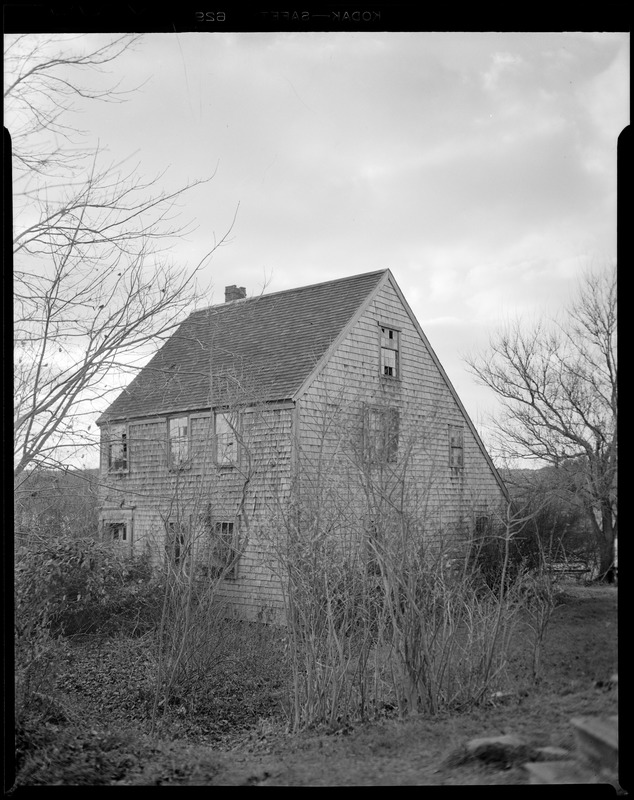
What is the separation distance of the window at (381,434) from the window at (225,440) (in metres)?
0.72

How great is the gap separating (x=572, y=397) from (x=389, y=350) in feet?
2.90

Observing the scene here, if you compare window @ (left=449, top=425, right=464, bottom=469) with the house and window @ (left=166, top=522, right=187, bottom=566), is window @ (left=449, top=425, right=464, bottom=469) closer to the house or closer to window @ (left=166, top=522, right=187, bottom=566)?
the house

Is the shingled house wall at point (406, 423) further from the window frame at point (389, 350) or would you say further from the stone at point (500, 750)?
the stone at point (500, 750)

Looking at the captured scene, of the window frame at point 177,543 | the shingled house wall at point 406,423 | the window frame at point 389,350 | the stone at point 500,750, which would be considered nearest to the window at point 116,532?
the window frame at point 177,543

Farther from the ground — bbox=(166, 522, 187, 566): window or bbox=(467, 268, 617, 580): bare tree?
bbox=(467, 268, 617, 580): bare tree

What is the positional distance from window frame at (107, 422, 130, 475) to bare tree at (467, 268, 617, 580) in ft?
5.56

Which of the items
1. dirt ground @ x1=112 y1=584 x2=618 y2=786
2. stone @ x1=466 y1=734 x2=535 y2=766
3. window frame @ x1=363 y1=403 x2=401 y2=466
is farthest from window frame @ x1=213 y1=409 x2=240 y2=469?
stone @ x1=466 y1=734 x2=535 y2=766

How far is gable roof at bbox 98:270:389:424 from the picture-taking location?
2969 millimetres

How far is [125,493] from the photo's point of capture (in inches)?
127

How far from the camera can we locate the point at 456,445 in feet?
8.70

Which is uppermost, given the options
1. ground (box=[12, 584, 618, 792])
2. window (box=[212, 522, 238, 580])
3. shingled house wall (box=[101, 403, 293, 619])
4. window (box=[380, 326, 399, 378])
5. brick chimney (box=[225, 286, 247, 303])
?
brick chimney (box=[225, 286, 247, 303])

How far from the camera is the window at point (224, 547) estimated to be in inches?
128
